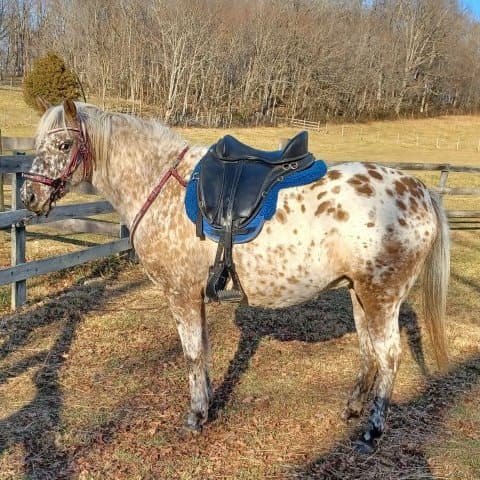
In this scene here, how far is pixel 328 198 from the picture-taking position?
10.2ft

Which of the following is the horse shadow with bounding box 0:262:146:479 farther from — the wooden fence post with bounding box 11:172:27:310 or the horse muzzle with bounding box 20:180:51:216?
the horse muzzle with bounding box 20:180:51:216

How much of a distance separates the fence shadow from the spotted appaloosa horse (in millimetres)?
129

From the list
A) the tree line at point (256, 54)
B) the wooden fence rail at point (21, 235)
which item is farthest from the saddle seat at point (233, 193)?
the tree line at point (256, 54)

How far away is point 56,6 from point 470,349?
57.9 metres

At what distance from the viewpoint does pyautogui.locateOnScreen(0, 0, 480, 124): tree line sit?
4528cm

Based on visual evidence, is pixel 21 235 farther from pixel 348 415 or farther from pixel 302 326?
pixel 348 415

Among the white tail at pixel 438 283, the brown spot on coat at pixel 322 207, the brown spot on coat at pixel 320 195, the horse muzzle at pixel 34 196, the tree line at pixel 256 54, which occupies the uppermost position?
the tree line at pixel 256 54

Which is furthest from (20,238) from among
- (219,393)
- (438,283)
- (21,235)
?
(438,283)

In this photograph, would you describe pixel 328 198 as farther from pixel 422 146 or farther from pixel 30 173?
pixel 422 146

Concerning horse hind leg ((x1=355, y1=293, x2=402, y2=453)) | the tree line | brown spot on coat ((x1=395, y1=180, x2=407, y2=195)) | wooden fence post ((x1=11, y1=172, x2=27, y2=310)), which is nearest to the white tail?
brown spot on coat ((x1=395, y1=180, x2=407, y2=195))

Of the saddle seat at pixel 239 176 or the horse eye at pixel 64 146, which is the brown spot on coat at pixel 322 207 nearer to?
the saddle seat at pixel 239 176

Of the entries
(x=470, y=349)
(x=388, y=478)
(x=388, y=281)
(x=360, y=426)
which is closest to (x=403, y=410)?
(x=360, y=426)

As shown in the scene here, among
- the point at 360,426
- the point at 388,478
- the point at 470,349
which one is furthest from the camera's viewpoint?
the point at 470,349

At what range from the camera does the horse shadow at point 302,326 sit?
4.61 m
